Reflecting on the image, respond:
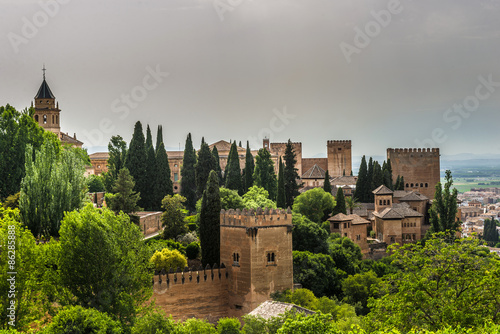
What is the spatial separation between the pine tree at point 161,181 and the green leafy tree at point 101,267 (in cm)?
1918

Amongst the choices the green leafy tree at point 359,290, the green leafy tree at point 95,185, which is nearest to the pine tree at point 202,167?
the green leafy tree at point 95,185

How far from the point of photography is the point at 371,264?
39.8 m

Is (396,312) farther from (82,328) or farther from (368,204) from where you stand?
(368,204)

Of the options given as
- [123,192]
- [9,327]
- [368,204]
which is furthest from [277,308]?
[368,204]

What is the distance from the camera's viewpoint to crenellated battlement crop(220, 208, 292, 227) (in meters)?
26.9

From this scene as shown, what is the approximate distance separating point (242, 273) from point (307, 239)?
32.1 ft

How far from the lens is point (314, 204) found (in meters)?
45.0

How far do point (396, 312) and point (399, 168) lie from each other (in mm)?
50074

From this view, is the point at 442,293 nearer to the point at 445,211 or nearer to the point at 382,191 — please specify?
the point at 445,211

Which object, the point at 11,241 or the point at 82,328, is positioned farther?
the point at 11,241

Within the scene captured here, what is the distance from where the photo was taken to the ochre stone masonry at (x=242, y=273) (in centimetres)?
2603

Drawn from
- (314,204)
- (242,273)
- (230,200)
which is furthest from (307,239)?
(242,273)

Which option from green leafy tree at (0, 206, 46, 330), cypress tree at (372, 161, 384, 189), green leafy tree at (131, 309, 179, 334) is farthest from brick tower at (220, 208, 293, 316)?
cypress tree at (372, 161, 384, 189)

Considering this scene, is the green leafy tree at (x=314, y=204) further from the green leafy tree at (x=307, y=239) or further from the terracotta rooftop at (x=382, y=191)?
the green leafy tree at (x=307, y=239)
